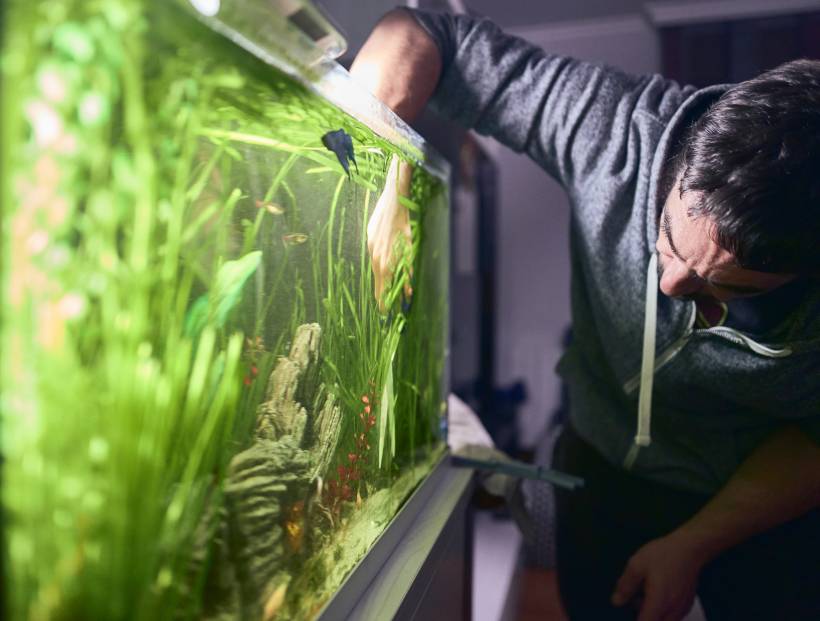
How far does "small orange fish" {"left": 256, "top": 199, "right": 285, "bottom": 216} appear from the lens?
0.34 metres

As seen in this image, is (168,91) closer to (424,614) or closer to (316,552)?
(316,552)

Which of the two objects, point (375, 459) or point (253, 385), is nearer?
point (253, 385)

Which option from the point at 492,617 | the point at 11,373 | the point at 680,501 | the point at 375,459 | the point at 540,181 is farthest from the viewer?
the point at 540,181

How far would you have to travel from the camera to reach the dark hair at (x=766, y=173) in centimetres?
58

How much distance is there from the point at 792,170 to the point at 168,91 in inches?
23.3

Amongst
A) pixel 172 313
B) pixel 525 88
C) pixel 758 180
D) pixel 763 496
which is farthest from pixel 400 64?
pixel 763 496

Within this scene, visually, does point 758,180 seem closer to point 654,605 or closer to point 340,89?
point 340,89

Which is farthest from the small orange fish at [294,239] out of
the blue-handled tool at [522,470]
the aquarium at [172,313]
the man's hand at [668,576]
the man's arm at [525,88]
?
the man's hand at [668,576]

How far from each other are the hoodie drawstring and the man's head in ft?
0.33

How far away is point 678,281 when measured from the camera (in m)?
0.73

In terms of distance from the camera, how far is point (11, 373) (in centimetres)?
21

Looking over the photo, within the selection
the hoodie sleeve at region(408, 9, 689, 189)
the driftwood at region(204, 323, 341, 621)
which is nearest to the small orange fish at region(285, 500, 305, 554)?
the driftwood at region(204, 323, 341, 621)

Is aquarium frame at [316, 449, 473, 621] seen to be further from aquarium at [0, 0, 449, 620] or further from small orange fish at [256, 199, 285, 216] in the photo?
small orange fish at [256, 199, 285, 216]

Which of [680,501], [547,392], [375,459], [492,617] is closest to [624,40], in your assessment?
[547,392]
